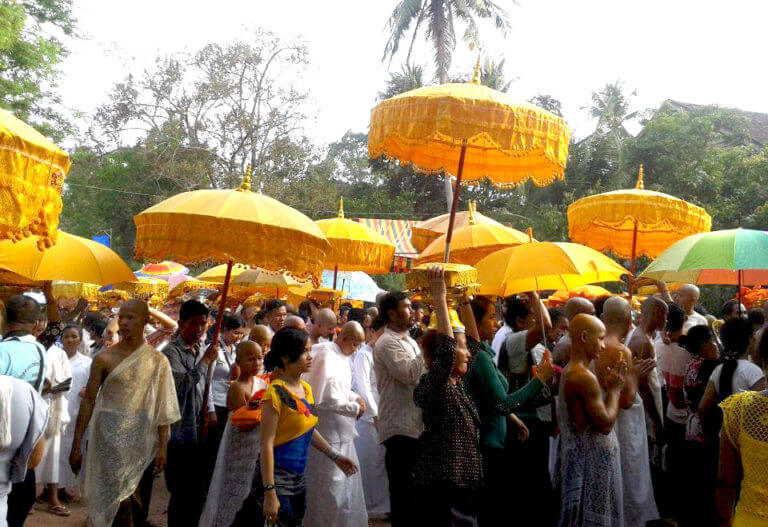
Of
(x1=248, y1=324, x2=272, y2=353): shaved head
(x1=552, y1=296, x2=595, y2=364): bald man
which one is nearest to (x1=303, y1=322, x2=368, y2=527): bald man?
(x1=248, y1=324, x2=272, y2=353): shaved head

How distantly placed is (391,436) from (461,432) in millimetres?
1079

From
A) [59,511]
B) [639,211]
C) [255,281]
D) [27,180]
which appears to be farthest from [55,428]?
[639,211]

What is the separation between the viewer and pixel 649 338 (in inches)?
230

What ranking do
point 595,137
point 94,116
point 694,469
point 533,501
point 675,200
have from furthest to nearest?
point 94,116 → point 595,137 → point 675,200 → point 694,469 → point 533,501

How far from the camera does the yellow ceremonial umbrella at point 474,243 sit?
7.66 meters

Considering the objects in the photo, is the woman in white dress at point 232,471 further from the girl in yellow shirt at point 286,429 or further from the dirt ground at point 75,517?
the dirt ground at point 75,517

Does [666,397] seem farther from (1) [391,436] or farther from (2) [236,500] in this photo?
(2) [236,500]

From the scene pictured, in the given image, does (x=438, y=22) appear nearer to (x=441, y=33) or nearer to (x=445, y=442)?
(x=441, y=33)

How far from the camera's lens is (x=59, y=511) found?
286 inches

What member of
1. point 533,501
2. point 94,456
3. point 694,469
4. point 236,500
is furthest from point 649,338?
point 94,456

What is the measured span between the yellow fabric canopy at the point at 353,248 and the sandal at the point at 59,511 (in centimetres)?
366

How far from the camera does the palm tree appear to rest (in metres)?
26.5

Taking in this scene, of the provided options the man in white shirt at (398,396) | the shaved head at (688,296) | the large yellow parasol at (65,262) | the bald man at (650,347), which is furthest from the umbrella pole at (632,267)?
the large yellow parasol at (65,262)

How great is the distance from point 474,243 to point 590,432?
3411mm
